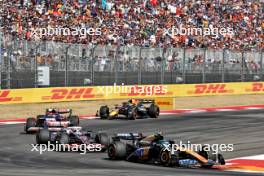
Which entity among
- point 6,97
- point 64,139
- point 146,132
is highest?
point 6,97

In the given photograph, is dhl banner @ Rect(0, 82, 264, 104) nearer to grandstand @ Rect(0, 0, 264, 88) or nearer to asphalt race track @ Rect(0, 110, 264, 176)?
grandstand @ Rect(0, 0, 264, 88)

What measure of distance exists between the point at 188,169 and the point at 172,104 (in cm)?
1711

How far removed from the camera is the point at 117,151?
1463cm

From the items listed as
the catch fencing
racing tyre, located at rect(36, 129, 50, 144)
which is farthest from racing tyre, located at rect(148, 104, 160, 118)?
racing tyre, located at rect(36, 129, 50, 144)

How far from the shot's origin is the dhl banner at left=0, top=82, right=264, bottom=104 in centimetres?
2988

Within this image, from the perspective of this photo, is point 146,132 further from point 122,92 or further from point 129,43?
point 129,43

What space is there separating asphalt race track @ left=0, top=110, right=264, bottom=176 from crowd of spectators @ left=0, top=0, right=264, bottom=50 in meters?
12.7

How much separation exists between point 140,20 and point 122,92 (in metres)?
10.6

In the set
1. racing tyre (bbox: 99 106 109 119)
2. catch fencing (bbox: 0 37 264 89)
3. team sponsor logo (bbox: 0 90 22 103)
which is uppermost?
catch fencing (bbox: 0 37 264 89)

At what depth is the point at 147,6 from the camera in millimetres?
45156

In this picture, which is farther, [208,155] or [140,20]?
[140,20]

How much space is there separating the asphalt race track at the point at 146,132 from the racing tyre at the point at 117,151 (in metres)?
0.19

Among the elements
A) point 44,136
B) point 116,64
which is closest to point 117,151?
point 44,136

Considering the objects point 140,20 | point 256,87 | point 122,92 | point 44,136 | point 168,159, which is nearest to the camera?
point 168,159
